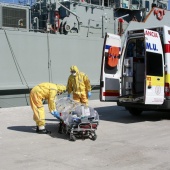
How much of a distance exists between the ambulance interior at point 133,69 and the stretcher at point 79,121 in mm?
2853

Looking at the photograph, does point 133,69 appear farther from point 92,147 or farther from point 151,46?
point 92,147

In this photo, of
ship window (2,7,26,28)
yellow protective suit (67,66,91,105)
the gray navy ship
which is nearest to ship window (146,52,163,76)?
yellow protective suit (67,66,91,105)

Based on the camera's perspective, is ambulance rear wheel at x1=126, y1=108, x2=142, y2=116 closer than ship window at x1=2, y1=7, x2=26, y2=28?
Yes

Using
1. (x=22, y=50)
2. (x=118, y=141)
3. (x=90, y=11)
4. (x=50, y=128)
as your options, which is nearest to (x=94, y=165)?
(x=118, y=141)

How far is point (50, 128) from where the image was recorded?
934 cm

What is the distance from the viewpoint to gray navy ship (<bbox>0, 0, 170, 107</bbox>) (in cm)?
1328

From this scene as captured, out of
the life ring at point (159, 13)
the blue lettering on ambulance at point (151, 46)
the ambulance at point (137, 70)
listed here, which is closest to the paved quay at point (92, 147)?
the ambulance at point (137, 70)

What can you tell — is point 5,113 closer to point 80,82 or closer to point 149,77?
point 80,82

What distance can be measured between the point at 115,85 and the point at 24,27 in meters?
4.97

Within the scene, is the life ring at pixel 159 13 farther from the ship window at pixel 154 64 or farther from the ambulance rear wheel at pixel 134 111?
the ship window at pixel 154 64

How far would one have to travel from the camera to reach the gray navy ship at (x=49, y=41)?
13.3 m

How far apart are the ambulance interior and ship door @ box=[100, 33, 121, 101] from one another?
0.83 ft

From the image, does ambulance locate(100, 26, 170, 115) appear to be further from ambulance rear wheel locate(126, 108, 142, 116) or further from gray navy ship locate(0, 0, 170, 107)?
gray navy ship locate(0, 0, 170, 107)

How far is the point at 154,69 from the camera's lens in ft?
33.4
